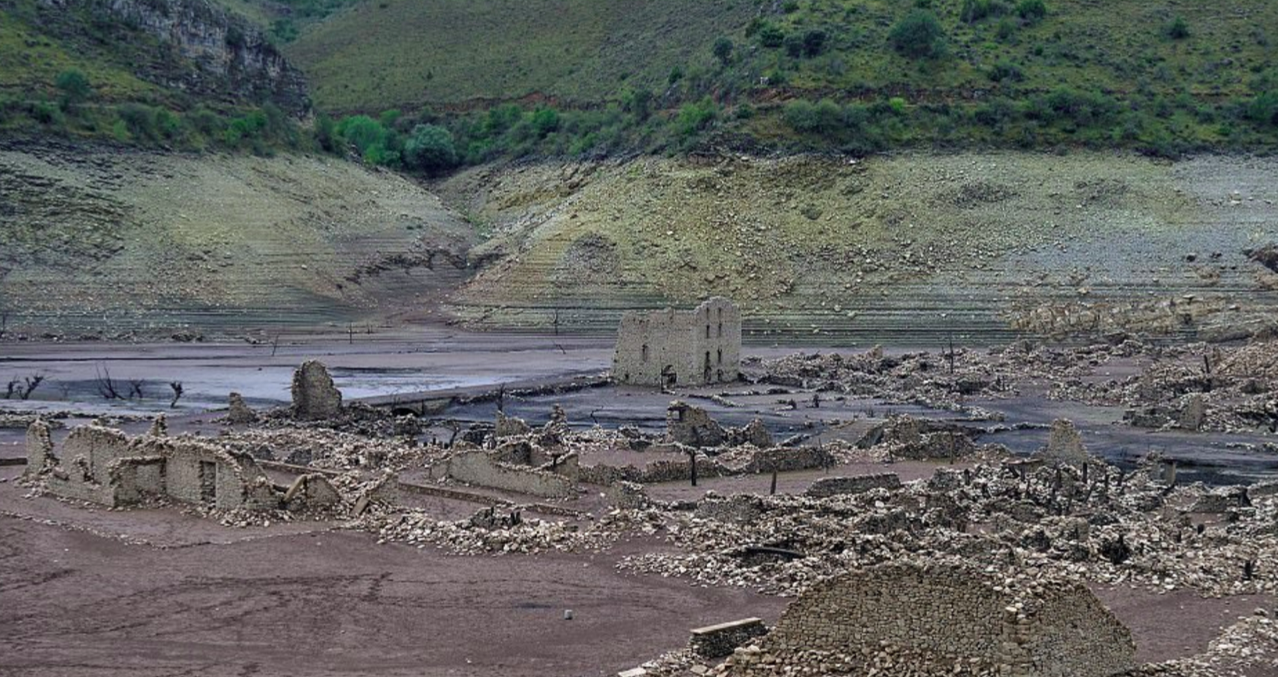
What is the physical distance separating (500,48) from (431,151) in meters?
19.2

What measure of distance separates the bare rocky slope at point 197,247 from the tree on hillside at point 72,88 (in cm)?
382

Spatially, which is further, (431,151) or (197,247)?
(431,151)

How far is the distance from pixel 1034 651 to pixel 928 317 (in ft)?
199

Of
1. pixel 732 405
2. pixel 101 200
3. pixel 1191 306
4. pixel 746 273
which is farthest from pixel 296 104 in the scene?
pixel 732 405

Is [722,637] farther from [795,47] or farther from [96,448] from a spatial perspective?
[795,47]

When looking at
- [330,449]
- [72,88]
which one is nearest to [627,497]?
[330,449]

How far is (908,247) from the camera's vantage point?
3255 inches

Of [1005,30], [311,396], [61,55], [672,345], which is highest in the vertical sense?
[1005,30]

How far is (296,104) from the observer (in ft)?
382

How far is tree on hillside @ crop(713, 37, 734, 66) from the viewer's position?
338 ft

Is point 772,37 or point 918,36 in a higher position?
point 772,37

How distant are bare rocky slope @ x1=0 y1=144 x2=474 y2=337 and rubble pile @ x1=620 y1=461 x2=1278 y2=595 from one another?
176 feet

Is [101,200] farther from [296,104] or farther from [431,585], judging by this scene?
[431,585]

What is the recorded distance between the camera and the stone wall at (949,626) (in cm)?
1490
